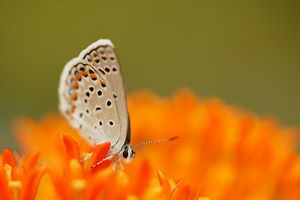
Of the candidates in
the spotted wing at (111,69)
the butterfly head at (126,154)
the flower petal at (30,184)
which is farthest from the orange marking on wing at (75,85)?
the flower petal at (30,184)

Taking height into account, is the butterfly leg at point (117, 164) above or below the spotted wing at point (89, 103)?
below

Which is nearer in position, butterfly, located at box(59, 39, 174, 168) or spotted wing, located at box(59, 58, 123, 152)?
butterfly, located at box(59, 39, 174, 168)

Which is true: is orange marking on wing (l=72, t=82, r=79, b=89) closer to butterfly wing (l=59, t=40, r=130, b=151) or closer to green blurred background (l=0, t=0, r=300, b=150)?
butterfly wing (l=59, t=40, r=130, b=151)

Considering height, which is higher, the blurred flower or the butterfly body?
the butterfly body

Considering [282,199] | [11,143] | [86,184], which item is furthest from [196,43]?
[86,184]

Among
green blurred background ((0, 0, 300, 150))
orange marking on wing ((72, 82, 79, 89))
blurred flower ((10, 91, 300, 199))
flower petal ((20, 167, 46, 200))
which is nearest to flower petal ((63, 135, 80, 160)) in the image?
blurred flower ((10, 91, 300, 199))

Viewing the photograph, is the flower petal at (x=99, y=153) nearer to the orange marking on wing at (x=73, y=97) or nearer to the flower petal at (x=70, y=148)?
the flower petal at (x=70, y=148)

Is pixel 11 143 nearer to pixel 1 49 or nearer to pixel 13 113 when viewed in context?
pixel 13 113
